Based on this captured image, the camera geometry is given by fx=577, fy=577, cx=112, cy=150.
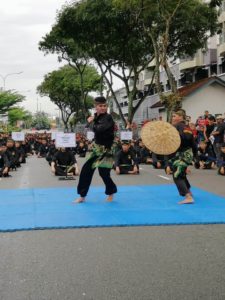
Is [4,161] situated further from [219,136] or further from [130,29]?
[130,29]

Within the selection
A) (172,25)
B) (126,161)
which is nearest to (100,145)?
(126,161)

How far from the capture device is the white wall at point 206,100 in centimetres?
4212

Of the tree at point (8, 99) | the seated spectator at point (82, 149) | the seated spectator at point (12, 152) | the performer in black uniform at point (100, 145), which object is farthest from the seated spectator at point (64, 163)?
the tree at point (8, 99)

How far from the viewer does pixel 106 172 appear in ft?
35.1

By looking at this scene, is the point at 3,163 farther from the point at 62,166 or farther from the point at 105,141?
the point at 105,141

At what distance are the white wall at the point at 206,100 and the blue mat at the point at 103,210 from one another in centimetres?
3003

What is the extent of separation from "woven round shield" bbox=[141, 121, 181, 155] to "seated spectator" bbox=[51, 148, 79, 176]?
6.91m

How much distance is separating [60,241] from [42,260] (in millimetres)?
1004

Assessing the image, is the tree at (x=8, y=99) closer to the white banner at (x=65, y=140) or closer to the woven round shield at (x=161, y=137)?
the white banner at (x=65, y=140)

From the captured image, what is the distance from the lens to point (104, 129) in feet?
34.3

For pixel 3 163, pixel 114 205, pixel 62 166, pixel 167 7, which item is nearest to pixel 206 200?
pixel 114 205

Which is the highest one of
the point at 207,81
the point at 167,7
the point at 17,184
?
the point at 167,7

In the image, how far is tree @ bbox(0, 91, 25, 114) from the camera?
60412 mm

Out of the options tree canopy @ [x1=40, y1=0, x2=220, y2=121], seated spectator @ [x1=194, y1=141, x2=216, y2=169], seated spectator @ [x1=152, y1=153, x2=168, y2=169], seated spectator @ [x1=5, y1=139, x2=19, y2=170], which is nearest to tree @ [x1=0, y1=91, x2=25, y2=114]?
tree canopy @ [x1=40, y1=0, x2=220, y2=121]
